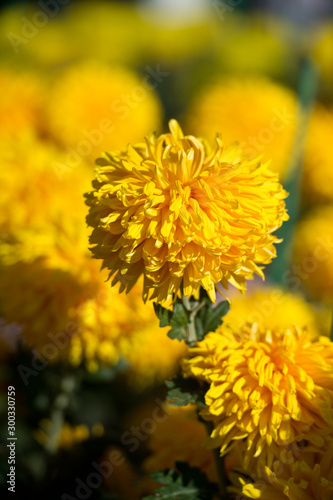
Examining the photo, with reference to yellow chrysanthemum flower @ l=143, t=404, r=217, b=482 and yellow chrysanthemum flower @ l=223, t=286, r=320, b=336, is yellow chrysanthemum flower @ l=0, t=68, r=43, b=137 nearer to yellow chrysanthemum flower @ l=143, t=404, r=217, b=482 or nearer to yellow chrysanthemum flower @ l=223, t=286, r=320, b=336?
yellow chrysanthemum flower @ l=223, t=286, r=320, b=336

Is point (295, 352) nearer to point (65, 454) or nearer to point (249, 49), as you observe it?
point (65, 454)

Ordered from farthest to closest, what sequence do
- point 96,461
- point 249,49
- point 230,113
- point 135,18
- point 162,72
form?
point 135,18, point 249,49, point 162,72, point 230,113, point 96,461

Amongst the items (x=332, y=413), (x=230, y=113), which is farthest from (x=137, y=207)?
(x=230, y=113)

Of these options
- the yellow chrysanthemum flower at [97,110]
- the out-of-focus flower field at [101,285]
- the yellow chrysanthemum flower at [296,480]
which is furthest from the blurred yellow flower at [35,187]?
the yellow chrysanthemum flower at [296,480]

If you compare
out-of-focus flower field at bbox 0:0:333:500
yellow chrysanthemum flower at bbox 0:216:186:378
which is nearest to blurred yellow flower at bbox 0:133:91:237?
out-of-focus flower field at bbox 0:0:333:500

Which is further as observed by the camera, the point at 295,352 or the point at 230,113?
the point at 230,113

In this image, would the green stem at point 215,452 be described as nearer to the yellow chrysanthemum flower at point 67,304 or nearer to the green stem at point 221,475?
the green stem at point 221,475
